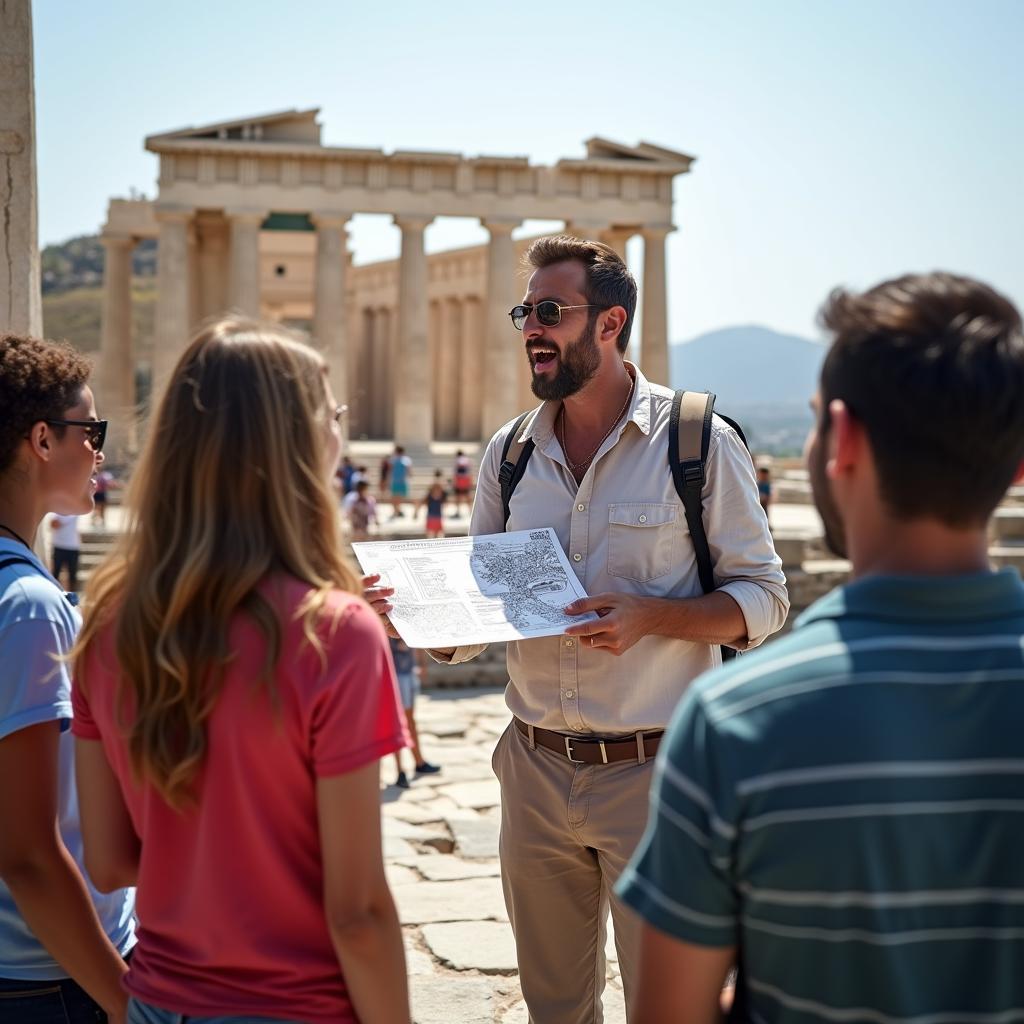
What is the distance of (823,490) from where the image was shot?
167cm

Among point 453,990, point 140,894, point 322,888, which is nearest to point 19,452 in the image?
point 140,894

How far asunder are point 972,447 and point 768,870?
0.57 meters

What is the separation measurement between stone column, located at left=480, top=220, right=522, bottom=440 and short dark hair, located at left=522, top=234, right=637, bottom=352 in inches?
1236

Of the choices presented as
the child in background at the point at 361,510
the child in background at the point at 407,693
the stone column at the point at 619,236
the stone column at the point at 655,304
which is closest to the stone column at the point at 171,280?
the stone column at the point at 619,236

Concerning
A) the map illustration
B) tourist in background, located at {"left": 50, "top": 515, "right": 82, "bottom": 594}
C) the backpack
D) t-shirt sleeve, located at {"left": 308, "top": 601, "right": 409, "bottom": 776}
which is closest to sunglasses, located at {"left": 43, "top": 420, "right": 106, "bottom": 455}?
the map illustration

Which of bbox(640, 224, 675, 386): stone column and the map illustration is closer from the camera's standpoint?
the map illustration

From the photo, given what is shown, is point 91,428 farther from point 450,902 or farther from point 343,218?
point 343,218

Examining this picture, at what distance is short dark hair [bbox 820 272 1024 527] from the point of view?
58.6 inches

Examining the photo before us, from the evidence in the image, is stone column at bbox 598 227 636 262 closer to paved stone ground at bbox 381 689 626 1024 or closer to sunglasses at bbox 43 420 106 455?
paved stone ground at bbox 381 689 626 1024

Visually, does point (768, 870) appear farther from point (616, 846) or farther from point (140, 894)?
point (616, 846)

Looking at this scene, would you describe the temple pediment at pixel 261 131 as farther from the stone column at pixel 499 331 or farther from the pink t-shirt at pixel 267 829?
the pink t-shirt at pixel 267 829

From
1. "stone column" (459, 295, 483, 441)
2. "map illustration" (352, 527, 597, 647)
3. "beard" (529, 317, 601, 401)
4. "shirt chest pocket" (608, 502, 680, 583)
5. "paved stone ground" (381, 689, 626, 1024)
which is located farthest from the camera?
"stone column" (459, 295, 483, 441)

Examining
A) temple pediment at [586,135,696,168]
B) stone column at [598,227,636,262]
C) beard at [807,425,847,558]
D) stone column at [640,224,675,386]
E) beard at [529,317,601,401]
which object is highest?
temple pediment at [586,135,696,168]

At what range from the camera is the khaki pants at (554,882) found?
319 cm
